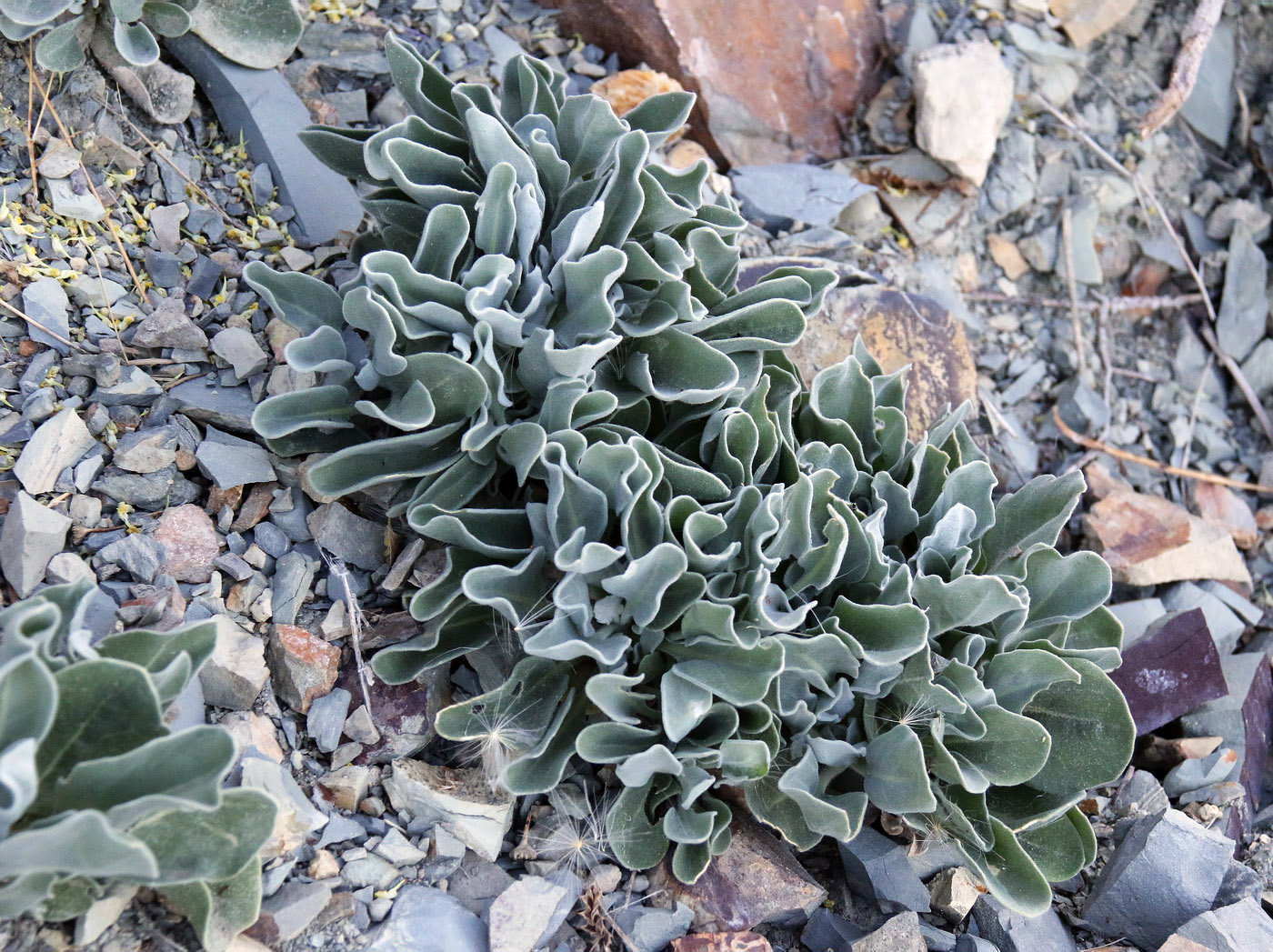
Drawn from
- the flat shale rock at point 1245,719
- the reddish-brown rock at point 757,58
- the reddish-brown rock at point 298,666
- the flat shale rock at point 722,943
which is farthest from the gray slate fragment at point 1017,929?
the reddish-brown rock at point 757,58

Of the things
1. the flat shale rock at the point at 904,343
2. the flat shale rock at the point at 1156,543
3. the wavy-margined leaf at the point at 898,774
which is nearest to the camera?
the wavy-margined leaf at the point at 898,774

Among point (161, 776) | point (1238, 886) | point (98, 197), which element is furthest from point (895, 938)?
point (98, 197)

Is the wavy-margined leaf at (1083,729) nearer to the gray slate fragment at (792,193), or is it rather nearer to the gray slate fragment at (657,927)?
the gray slate fragment at (657,927)

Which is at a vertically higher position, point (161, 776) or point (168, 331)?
point (168, 331)

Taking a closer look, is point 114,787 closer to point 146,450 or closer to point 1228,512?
point 146,450

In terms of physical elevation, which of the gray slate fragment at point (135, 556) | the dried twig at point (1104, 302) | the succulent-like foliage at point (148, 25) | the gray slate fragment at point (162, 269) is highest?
the succulent-like foliage at point (148, 25)

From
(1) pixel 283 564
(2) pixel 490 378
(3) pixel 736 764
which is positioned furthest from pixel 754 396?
(1) pixel 283 564

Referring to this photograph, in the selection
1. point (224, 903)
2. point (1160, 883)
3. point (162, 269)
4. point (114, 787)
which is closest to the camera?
point (114, 787)
